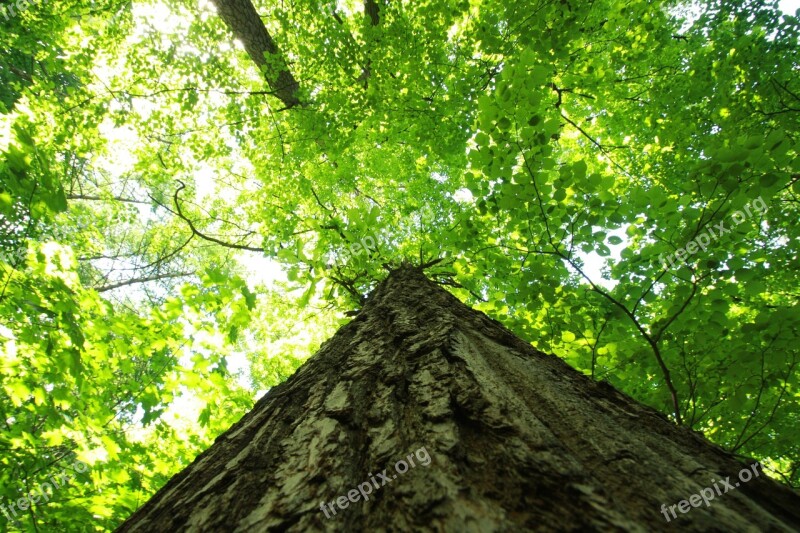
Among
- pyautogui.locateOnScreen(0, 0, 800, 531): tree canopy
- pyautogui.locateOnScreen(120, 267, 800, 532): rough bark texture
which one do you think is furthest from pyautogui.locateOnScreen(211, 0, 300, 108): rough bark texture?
pyautogui.locateOnScreen(120, 267, 800, 532): rough bark texture

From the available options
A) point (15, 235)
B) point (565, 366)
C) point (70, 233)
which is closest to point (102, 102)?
point (15, 235)

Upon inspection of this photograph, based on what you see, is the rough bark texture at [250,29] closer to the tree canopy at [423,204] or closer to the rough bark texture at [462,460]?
the tree canopy at [423,204]

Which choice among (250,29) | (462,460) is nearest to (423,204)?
(250,29)

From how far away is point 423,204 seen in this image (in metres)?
6.73

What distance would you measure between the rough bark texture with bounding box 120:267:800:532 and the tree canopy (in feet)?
4.34

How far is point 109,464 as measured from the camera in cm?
322

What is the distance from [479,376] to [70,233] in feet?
39.3

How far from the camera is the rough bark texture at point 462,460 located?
24.7 inches

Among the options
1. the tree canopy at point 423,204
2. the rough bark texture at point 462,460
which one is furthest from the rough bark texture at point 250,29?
the rough bark texture at point 462,460

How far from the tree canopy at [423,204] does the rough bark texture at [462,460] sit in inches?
52.1

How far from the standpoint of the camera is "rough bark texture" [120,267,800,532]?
2.06ft

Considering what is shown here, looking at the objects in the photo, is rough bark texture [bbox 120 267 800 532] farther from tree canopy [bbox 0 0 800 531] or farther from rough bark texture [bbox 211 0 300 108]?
rough bark texture [bbox 211 0 300 108]

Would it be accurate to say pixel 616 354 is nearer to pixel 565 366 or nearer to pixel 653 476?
pixel 565 366

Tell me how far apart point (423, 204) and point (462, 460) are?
6.20 metres
